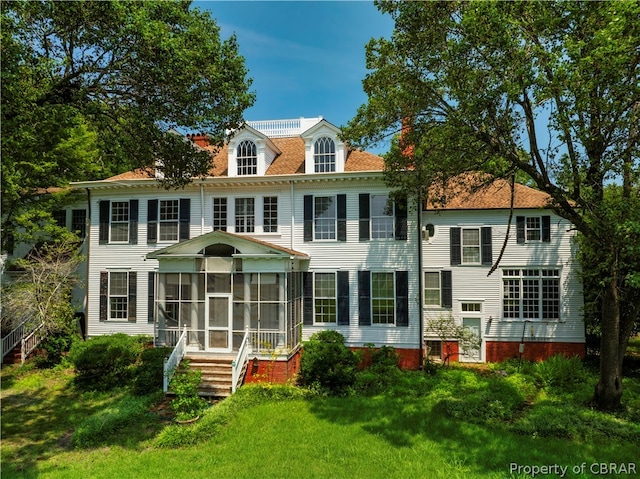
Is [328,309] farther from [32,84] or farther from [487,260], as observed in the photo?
[32,84]

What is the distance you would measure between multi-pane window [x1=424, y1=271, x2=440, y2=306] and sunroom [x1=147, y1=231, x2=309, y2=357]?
6446mm

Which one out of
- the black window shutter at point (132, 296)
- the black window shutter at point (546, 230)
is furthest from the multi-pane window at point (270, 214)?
the black window shutter at point (546, 230)

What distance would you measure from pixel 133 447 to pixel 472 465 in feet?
24.9

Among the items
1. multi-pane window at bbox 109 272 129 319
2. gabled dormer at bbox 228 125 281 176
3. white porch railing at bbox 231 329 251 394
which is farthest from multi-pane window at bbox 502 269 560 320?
multi-pane window at bbox 109 272 129 319

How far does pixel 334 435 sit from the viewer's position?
9.04 meters

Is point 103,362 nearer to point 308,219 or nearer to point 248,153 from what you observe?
point 308,219

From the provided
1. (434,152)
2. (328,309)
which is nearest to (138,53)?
(434,152)

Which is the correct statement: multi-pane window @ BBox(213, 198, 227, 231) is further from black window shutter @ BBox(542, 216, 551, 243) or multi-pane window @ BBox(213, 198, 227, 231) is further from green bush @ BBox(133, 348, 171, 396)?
black window shutter @ BBox(542, 216, 551, 243)

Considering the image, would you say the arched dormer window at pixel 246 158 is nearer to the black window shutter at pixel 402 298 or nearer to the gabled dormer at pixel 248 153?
the gabled dormer at pixel 248 153

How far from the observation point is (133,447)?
9.06m

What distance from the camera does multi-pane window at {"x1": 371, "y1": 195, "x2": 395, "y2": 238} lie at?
15250mm

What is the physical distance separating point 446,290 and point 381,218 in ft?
15.4

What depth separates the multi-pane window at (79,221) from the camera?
17.8 meters

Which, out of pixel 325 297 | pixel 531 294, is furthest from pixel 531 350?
pixel 325 297
